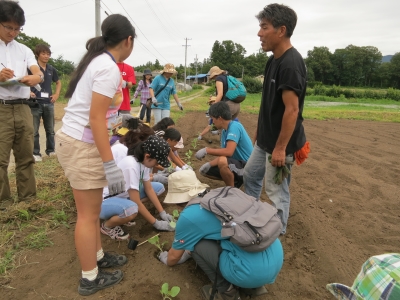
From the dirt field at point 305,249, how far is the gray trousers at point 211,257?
0.84 feet

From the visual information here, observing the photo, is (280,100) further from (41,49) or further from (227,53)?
(227,53)

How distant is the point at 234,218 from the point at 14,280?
6.30 ft

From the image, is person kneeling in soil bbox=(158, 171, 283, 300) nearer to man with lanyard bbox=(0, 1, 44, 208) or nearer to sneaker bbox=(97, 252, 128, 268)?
sneaker bbox=(97, 252, 128, 268)

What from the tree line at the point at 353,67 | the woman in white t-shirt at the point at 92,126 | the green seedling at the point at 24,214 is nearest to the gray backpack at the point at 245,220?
the woman in white t-shirt at the point at 92,126

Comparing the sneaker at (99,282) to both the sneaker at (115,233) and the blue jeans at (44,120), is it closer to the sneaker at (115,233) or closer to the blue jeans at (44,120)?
the sneaker at (115,233)

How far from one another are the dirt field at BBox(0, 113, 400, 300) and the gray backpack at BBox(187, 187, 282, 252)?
2.24 ft

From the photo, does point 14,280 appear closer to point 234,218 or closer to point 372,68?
point 234,218

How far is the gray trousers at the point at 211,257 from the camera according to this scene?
2.06 metres

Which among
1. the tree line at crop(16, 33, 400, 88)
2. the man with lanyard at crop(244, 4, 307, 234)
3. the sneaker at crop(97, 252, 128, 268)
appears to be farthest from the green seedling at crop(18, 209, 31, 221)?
the tree line at crop(16, 33, 400, 88)

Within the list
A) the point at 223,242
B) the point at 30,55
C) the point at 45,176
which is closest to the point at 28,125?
the point at 30,55

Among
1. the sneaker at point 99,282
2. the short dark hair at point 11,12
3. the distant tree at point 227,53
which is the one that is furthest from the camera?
the distant tree at point 227,53

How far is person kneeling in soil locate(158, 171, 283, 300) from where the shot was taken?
196 centimetres

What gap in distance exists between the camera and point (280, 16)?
2.45 m

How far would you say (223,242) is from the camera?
6.79ft
